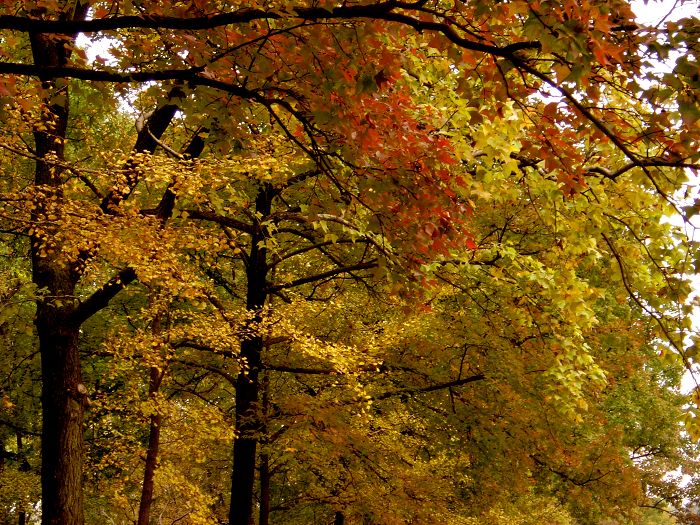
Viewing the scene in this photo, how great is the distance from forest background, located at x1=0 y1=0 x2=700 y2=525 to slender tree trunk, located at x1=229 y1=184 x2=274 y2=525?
5 centimetres

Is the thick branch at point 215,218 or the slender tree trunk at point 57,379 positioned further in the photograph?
the thick branch at point 215,218

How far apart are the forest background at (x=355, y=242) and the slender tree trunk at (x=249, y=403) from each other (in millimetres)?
51

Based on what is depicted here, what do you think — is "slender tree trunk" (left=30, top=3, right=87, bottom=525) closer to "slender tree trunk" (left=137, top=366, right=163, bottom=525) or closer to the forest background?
the forest background

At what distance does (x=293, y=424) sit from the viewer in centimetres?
975

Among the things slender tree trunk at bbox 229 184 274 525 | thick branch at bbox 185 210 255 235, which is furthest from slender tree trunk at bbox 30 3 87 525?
slender tree trunk at bbox 229 184 274 525

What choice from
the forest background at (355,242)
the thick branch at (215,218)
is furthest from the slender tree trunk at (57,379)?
the thick branch at (215,218)

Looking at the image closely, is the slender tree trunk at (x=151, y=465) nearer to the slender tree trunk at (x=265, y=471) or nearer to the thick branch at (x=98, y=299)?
the slender tree trunk at (x=265, y=471)

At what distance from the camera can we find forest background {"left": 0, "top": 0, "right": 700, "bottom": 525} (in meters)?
4.05

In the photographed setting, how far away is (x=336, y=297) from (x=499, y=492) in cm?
429

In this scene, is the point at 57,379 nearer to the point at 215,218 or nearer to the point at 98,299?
the point at 98,299

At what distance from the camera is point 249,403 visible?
10.7 m

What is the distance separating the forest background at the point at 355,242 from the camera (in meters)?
4.05

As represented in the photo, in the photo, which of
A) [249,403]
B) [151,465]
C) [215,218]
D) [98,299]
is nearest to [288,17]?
[98,299]

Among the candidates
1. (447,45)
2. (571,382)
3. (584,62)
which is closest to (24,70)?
(447,45)
